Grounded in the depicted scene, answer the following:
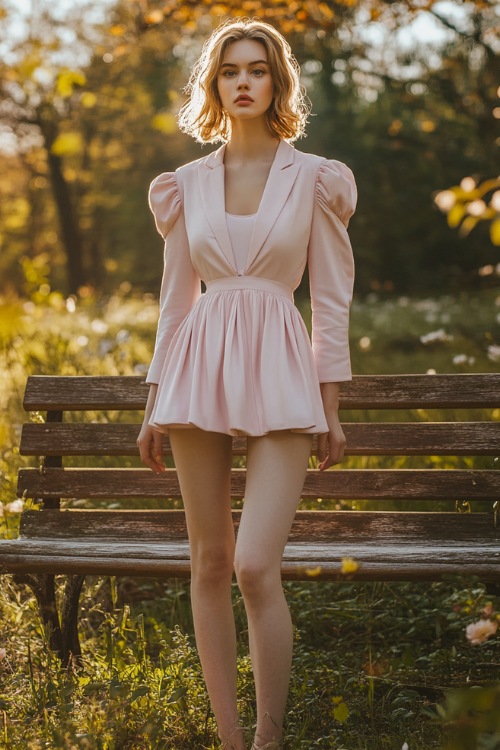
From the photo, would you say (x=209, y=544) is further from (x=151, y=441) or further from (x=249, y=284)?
(x=249, y=284)

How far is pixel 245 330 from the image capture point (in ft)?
9.02

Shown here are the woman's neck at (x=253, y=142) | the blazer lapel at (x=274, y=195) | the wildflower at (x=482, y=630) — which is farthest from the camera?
the woman's neck at (x=253, y=142)

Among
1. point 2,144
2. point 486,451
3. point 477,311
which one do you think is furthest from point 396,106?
point 486,451

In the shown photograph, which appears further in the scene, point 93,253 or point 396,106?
point 93,253

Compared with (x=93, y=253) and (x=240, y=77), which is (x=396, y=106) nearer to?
(x=93, y=253)

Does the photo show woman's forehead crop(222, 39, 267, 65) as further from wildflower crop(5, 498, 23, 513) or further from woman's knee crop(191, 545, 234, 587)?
wildflower crop(5, 498, 23, 513)

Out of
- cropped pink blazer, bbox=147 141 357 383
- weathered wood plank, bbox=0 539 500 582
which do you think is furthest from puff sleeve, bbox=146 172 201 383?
weathered wood plank, bbox=0 539 500 582

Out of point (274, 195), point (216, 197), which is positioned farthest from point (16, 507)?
point (274, 195)

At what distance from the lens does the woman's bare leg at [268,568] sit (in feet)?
8.29

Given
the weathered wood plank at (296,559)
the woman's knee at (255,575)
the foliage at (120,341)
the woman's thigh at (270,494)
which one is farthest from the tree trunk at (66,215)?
the woman's knee at (255,575)

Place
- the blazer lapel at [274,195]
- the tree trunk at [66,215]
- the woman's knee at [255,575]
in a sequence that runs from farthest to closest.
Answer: the tree trunk at [66,215] → the blazer lapel at [274,195] → the woman's knee at [255,575]

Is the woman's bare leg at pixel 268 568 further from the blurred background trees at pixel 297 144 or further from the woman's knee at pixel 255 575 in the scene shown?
the blurred background trees at pixel 297 144

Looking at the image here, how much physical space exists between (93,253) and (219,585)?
3252 cm

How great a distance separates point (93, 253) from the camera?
3438cm
